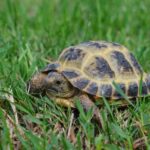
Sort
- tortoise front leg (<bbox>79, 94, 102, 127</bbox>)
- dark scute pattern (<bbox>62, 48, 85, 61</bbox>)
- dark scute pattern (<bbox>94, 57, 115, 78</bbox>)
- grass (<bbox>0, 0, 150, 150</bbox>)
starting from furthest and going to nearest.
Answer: dark scute pattern (<bbox>62, 48, 85, 61</bbox>) < dark scute pattern (<bbox>94, 57, 115, 78</bbox>) < tortoise front leg (<bbox>79, 94, 102, 127</bbox>) < grass (<bbox>0, 0, 150, 150</bbox>)

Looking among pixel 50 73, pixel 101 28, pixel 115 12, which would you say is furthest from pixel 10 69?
pixel 115 12

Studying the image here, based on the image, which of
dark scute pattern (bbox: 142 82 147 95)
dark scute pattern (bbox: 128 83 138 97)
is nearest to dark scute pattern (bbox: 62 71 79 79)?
dark scute pattern (bbox: 128 83 138 97)

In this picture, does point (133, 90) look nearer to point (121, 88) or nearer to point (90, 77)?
point (121, 88)

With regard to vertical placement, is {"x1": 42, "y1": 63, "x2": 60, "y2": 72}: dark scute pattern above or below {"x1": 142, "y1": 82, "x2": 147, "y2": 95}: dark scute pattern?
above

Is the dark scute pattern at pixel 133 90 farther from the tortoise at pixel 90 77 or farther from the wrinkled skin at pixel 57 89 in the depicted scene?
the wrinkled skin at pixel 57 89

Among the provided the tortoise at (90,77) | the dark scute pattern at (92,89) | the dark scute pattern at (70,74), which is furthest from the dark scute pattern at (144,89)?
the dark scute pattern at (70,74)

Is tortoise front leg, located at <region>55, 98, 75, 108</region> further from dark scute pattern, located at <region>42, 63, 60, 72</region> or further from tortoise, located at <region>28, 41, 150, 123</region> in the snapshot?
dark scute pattern, located at <region>42, 63, 60, 72</region>
